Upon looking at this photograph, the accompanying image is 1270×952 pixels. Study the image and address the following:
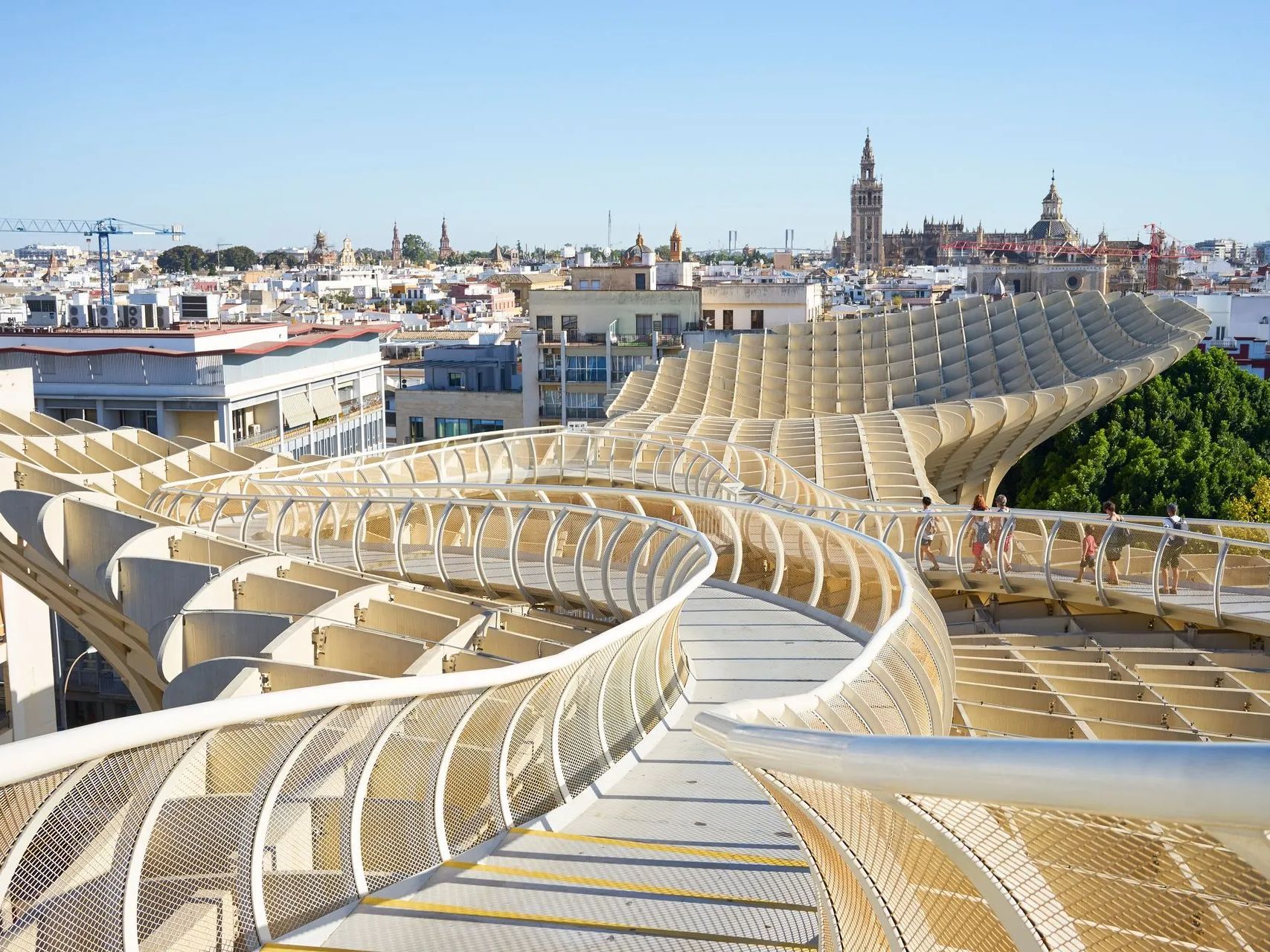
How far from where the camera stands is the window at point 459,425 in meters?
56.8

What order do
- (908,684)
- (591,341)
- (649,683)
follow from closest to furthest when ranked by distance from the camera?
(908,684), (649,683), (591,341)

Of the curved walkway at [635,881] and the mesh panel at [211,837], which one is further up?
the mesh panel at [211,837]

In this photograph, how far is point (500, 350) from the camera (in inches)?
2335

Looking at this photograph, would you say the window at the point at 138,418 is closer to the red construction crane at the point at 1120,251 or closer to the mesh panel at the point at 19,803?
the mesh panel at the point at 19,803

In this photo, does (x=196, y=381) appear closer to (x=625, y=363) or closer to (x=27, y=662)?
(x=27, y=662)

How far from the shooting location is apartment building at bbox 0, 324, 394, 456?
1432 inches

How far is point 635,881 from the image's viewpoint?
5996 millimetres

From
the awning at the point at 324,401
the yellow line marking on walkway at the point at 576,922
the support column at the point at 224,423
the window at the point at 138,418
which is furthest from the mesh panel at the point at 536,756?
the awning at the point at 324,401

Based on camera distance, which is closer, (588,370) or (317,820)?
(317,820)

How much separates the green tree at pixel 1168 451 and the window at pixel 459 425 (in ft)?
72.9

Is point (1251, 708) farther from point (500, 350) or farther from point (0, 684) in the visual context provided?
point (500, 350)

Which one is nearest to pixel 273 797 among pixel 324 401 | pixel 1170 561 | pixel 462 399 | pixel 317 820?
pixel 317 820

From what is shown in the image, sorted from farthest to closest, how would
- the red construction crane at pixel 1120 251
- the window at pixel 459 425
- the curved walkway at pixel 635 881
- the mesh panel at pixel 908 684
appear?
the red construction crane at pixel 1120 251 → the window at pixel 459 425 → the mesh panel at pixel 908 684 → the curved walkway at pixel 635 881

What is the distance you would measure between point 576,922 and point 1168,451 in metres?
37.2
